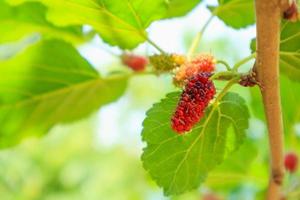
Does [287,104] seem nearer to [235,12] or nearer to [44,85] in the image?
[235,12]

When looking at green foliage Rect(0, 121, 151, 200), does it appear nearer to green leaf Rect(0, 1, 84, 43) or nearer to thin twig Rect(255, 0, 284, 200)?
green leaf Rect(0, 1, 84, 43)

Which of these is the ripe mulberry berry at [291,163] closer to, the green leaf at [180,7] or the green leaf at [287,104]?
the green leaf at [287,104]

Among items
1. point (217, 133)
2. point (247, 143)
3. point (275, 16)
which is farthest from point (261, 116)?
point (275, 16)

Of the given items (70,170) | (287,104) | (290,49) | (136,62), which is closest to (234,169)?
(287,104)

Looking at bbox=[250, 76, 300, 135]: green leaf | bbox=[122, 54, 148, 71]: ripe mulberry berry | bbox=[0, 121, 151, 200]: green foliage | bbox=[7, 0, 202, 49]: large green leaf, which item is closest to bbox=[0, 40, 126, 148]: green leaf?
bbox=[122, 54, 148, 71]: ripe mulberry berry

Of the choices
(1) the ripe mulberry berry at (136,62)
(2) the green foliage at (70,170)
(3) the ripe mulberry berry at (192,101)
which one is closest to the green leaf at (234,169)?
(1) the ripe mulberry berry at (136,62)

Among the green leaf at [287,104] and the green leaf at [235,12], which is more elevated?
the green leaf at [235,12]
